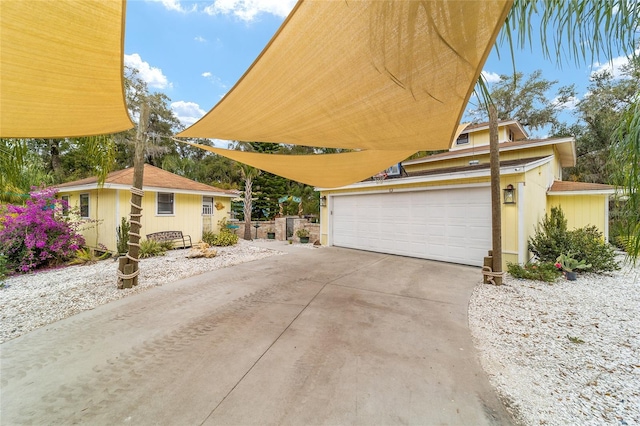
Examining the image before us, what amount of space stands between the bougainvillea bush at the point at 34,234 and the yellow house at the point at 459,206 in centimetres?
816

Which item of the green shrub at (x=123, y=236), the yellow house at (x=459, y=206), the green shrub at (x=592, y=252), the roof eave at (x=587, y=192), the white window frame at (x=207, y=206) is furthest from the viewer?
the white window frame at (x=207, y=206)

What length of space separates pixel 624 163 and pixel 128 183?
10.7 m

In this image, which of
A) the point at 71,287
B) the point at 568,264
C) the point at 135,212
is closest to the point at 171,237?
the point at 71,287

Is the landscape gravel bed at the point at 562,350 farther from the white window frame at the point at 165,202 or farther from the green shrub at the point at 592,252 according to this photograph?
the white window frame at the point at 165,202

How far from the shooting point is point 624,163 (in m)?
1.79

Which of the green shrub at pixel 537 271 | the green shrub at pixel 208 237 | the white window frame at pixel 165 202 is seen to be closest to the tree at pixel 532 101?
the green shrub at pixel 537 271

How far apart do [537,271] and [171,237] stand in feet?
35.5

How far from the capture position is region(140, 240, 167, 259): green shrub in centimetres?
753

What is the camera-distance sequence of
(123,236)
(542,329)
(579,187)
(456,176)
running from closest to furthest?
(542,329)
(456,176)
(123,236)
(579,187)

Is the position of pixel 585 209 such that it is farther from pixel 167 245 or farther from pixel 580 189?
pixel 167 245

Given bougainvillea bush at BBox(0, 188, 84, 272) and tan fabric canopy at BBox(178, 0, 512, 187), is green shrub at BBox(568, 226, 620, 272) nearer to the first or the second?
tan fabric canopy at BBox(178, 0, 512, 187)

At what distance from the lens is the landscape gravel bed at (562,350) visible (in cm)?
186

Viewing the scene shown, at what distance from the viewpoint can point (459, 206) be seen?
6602 mm

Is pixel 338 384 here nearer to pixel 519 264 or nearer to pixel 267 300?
pixel 267 300
